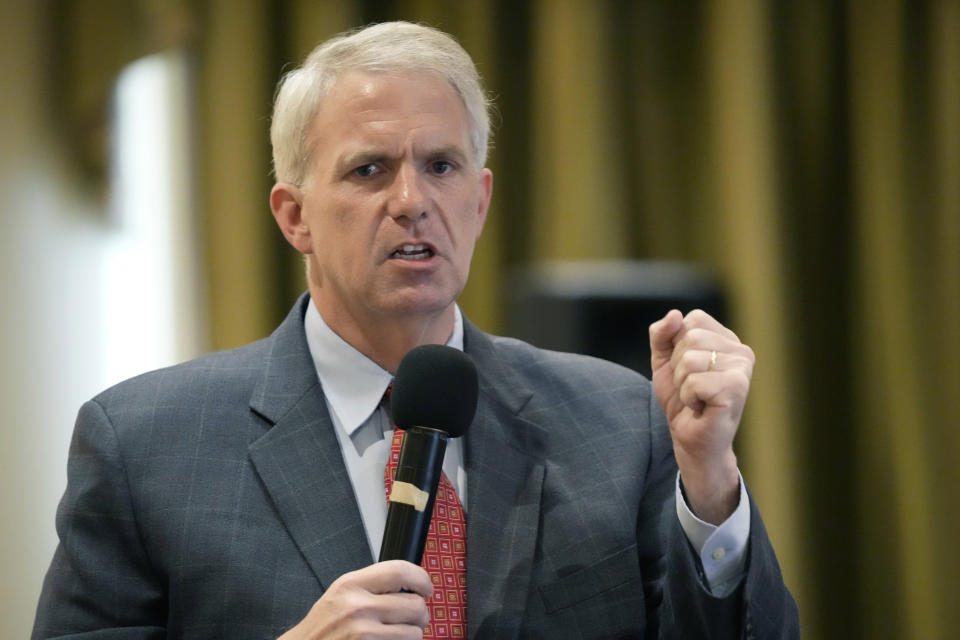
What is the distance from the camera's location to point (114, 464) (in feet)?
5.27

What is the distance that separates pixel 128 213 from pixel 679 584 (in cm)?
233

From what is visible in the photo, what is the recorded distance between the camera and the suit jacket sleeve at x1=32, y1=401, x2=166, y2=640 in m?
1.54

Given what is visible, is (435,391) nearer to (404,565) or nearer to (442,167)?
(404,565)

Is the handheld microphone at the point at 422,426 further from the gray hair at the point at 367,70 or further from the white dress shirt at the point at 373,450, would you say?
the gray hair at the point at 367,70

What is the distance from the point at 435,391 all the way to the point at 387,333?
1.33ft

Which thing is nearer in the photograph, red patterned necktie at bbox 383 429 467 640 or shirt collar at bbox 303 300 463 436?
red patterned necktie at bbox 383 429 467 640

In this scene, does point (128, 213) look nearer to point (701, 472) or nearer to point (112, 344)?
point (112, 344)

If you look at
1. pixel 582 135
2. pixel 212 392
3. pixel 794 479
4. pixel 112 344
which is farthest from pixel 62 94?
pixel 794 479

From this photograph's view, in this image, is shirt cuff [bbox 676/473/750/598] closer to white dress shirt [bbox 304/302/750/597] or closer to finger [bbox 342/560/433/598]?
white dress shirt [bbox 304/302/750/597]

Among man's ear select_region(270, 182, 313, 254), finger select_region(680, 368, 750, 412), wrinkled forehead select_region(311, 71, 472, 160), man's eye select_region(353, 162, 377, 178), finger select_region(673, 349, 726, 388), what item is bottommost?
finger select_region(680, 368, 750, 412)

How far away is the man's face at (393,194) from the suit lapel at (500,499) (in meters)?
0.17

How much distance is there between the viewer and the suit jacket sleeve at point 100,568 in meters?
1.54

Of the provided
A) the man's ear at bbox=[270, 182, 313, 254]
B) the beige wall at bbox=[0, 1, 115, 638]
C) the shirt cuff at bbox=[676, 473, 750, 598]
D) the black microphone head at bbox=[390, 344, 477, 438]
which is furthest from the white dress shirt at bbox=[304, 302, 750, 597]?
the beige wall at bbox=[0, 1, 115, 638]

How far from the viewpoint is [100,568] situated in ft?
5.07
